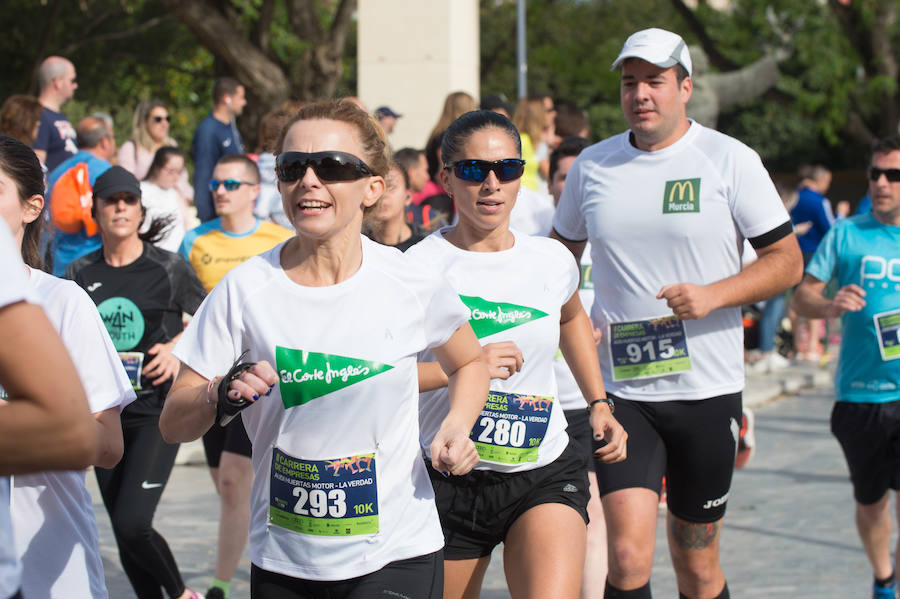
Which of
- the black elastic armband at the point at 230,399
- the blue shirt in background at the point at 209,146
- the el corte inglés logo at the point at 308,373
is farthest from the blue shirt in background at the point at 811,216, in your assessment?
the black elastic armband at the point at 230,399

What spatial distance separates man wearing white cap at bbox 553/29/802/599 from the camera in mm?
4551

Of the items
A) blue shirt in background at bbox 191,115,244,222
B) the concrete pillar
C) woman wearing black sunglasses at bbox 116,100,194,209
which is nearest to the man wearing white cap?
blue shirt in background at bbox 191,115,244,222

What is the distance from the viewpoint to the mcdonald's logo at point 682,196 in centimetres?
457

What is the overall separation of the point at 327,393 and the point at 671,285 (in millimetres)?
1851

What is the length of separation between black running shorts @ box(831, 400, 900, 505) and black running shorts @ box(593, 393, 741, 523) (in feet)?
4.94

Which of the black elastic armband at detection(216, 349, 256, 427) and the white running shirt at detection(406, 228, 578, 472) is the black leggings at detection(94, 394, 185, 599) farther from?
the black elastic armband at detection(216, 349, 256, 427)

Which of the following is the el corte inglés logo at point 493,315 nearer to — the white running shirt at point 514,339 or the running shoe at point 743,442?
the white running shirt at point 514,339

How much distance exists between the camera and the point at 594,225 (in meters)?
4.75

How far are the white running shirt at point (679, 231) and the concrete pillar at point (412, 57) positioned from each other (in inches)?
380

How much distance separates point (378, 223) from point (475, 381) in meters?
2.66

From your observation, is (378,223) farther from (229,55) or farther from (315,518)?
(229,55)

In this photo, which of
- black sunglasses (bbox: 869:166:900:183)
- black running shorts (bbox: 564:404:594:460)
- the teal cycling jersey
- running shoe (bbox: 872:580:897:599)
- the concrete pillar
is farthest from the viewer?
the concrete pillar

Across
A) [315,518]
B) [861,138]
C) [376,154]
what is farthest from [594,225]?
[861,138]

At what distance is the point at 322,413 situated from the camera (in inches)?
120
